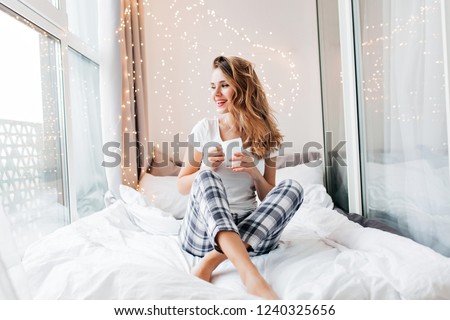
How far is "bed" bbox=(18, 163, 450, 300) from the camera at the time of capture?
726 millimetres

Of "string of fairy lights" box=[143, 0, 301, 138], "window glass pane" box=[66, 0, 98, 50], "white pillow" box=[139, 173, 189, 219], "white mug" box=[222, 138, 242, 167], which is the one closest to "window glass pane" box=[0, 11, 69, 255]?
"window glass pane" box=[66, 0, 98, 50]

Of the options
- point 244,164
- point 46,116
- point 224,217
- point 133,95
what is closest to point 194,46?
point 133,95

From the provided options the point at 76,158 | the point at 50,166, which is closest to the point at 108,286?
the point at 50,166

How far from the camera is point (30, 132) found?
1.24m

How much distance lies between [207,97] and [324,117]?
0.70 meters

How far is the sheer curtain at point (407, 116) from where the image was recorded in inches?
40.2

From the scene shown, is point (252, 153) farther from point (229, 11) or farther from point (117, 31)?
point (229, 11)

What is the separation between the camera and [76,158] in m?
1.65

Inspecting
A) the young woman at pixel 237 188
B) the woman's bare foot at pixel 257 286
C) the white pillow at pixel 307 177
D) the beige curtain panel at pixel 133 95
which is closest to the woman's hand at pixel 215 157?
the young woman at pixel 237 188

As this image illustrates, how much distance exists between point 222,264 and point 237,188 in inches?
12.0

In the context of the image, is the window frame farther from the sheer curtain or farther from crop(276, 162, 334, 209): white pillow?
the sheer curtain

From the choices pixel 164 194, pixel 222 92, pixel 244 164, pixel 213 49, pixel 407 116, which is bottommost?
pixel 164 194

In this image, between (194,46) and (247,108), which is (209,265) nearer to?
(247,108)
